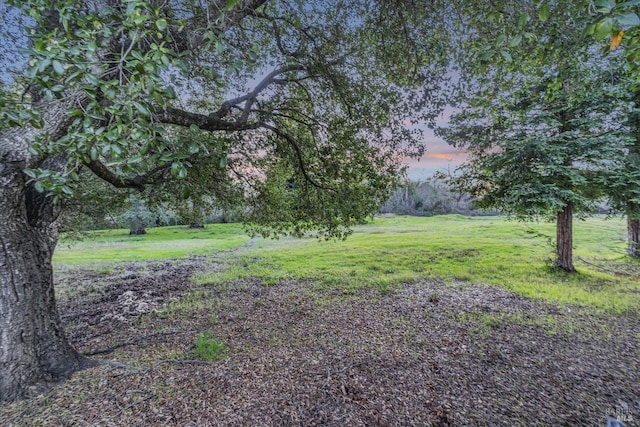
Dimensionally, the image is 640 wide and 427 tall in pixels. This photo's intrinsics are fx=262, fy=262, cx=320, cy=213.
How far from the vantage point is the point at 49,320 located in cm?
344

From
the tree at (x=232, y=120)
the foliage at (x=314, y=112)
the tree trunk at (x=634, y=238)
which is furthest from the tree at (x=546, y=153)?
the tree trunk at (x=634, y=238)

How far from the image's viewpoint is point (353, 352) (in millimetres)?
4391

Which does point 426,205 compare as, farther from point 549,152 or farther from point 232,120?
point 232,120

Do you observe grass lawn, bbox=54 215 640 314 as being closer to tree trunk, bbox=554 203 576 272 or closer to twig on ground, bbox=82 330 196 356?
tree trunk, bbox=554 203 576 272

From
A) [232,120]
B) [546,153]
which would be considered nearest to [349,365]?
[232,120]

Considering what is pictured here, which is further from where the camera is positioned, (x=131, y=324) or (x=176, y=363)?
(x=131, y=324)

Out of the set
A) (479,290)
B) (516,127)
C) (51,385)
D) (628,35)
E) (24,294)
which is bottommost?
(479,290)

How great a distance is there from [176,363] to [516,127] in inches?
475

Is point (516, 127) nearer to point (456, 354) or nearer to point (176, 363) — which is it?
point (456, 354)

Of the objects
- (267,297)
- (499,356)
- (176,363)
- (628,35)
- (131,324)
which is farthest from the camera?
(267,297)

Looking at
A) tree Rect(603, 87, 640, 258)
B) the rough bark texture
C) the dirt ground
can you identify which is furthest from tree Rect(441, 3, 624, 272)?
the rough bark texture

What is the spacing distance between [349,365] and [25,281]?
436 cm

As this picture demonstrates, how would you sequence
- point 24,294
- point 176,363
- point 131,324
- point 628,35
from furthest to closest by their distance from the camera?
point 131,324, point 176,363, point 24,294, point 628,35

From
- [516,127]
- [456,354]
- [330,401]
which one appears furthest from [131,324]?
[516,127]
